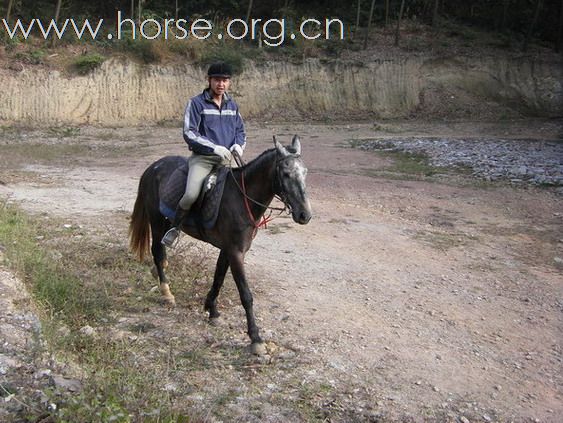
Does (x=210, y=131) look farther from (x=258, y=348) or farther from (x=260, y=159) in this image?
(x=258, y=348)

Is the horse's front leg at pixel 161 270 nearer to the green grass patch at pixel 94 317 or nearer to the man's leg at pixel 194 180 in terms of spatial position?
the green grass patch at pixel 94 317

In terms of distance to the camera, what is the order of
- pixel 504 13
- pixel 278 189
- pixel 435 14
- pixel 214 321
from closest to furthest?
pixel 278 189 → pixel 214 321 → pixel 435 14 → pixel 504 13

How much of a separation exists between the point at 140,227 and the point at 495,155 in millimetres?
13017

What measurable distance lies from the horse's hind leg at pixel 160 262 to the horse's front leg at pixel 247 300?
4.01 ft

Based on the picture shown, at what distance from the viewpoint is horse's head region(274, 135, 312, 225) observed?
4945mm

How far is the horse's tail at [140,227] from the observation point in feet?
23.3

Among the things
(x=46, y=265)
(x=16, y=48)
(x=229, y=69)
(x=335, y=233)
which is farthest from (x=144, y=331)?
(x=16, y=48)

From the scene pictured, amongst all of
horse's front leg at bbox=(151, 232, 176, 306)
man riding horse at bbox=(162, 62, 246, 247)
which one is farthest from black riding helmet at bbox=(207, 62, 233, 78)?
horse's front leg at bbox=(151, 232, 176, 306)

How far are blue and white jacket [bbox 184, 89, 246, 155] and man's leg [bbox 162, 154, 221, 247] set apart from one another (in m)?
0.12

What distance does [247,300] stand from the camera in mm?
5398

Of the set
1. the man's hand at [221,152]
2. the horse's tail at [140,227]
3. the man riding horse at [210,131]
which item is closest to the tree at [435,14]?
the horse's tail at [140,227]

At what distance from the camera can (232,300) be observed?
21.5ft

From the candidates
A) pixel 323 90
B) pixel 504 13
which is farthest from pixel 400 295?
pixel 504 13

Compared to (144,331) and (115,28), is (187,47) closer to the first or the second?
(115,28)
